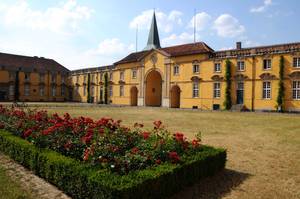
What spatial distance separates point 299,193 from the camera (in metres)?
5.74

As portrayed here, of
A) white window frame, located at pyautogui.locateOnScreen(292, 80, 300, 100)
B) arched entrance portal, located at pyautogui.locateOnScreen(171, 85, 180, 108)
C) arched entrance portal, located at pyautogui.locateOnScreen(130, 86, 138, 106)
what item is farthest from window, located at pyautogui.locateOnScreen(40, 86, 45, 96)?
white window frame, located at pyautogui.locateOnScreen(292, 80, 300, 100)

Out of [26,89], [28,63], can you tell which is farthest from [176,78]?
[28,63]

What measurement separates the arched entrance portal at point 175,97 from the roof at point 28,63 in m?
31.4

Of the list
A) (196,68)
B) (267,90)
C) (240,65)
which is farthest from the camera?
(196,68)

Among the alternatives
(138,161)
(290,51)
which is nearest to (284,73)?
(290,51)

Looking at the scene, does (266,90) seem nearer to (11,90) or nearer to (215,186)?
(215,186)

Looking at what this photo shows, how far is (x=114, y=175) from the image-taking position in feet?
15.5

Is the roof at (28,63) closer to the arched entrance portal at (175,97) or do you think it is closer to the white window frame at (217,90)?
the arched entrance portal at (175,97)

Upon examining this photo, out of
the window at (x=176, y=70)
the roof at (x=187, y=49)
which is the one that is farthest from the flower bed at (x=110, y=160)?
the window at (x=176, y=70)

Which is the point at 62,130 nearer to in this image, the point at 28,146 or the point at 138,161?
the point at 28,146

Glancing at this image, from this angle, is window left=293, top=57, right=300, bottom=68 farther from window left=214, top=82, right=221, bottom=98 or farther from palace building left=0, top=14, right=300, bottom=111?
window left=214, top=82, right=221, bottom=98

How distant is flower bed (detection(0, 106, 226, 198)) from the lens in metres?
4.67

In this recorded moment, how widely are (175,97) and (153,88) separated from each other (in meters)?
5.71

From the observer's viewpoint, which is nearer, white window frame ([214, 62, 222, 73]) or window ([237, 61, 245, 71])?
window ([237, 61, 245, 71])
